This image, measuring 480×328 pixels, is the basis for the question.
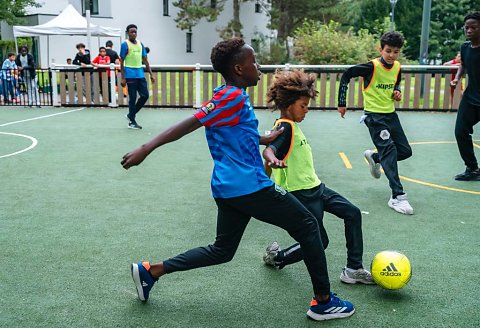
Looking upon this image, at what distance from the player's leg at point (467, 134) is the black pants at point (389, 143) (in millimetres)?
1573

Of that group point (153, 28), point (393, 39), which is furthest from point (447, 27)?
point (393, 39)

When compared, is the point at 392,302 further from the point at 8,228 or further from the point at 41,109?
the point at 41,109

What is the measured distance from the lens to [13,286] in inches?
158

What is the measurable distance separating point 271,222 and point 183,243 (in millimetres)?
1723

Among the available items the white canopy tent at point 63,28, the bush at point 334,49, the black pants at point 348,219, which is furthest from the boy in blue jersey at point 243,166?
the bush at point 334,49

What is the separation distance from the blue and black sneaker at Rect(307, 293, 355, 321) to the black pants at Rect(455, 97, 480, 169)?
4.64 meters

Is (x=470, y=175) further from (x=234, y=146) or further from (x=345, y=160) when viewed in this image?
(x=234, y=146)

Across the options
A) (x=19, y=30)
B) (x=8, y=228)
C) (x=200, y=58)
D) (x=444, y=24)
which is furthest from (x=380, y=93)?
(x=444, y=24)

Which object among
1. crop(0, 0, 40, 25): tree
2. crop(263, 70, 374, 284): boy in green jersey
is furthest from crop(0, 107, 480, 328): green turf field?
crop(0, 0, 40, 25): tree

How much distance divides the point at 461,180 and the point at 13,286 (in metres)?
5.57

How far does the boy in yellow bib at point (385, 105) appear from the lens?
6105 millimetres

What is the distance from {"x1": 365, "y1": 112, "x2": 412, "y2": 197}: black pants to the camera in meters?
6.13

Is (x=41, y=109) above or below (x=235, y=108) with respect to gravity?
below

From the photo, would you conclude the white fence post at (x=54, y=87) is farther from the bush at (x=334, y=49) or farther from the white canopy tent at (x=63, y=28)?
the bush at (x=334, y=49)
